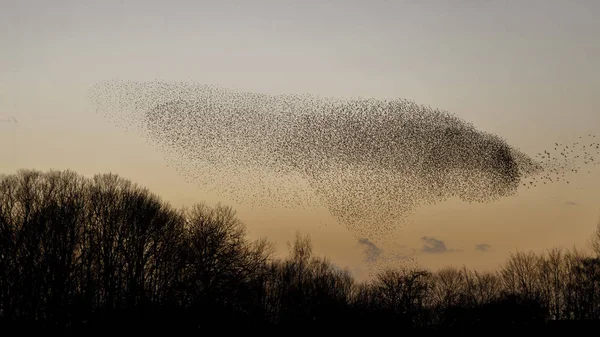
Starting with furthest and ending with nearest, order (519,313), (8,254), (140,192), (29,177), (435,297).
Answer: (435,297) < (519,313) < (140,192) < (29,177) < (8,254)

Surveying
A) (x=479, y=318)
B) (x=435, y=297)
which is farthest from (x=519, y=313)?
(x=435, y=297)

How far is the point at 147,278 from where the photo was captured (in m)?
84.9

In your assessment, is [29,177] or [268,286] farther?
[268,286]

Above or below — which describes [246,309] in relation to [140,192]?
below

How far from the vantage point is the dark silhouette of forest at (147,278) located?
7194 cm

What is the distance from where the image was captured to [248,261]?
8712 cm

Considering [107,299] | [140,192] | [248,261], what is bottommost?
[107,299]

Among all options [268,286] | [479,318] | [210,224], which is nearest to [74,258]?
Result: [210,224]

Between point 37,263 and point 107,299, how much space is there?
357 inches

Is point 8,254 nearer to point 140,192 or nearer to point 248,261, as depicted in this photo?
point 140,192

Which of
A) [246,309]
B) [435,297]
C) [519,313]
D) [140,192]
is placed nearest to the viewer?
[140,192]

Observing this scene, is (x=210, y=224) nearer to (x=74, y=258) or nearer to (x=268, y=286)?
(x=74, y=258)

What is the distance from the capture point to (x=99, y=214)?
78688 mm

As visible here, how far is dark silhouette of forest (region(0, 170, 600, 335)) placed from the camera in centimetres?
7194
